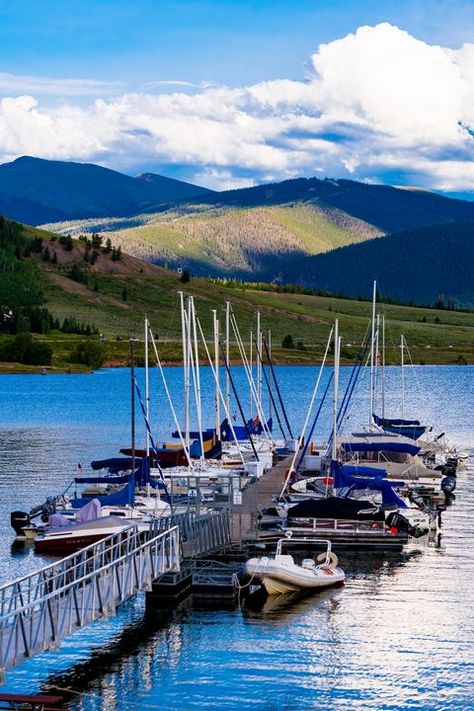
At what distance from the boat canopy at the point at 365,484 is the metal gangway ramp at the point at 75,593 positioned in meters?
16.0

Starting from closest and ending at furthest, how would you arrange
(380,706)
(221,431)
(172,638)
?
(380,706) < (172,638) < (221,431)

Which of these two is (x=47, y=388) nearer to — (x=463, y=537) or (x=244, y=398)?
(x=244, y=398)

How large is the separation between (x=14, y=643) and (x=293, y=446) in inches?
2141

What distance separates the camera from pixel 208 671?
113ft

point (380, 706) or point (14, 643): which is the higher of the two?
point (14, 643)

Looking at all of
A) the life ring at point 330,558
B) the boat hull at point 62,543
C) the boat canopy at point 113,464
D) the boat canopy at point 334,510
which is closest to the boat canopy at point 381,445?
the boat canopy at point 113,464

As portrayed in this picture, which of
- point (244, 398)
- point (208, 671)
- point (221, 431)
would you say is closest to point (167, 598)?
point (208, 671)

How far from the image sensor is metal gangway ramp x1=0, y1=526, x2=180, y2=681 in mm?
30203

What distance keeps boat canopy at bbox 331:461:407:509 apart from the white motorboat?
10.8m

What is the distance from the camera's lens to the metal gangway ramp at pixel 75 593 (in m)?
30.2

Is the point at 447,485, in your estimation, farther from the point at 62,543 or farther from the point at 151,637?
the point at 151,637

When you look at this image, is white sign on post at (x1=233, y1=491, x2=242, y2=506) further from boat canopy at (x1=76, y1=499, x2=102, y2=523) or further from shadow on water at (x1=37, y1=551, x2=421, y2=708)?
shadow on water at (x1=37, y1=551, x2=421, y2=708)

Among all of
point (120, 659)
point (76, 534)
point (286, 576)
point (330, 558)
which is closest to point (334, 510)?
point (330, 558)

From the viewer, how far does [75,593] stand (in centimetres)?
3316
